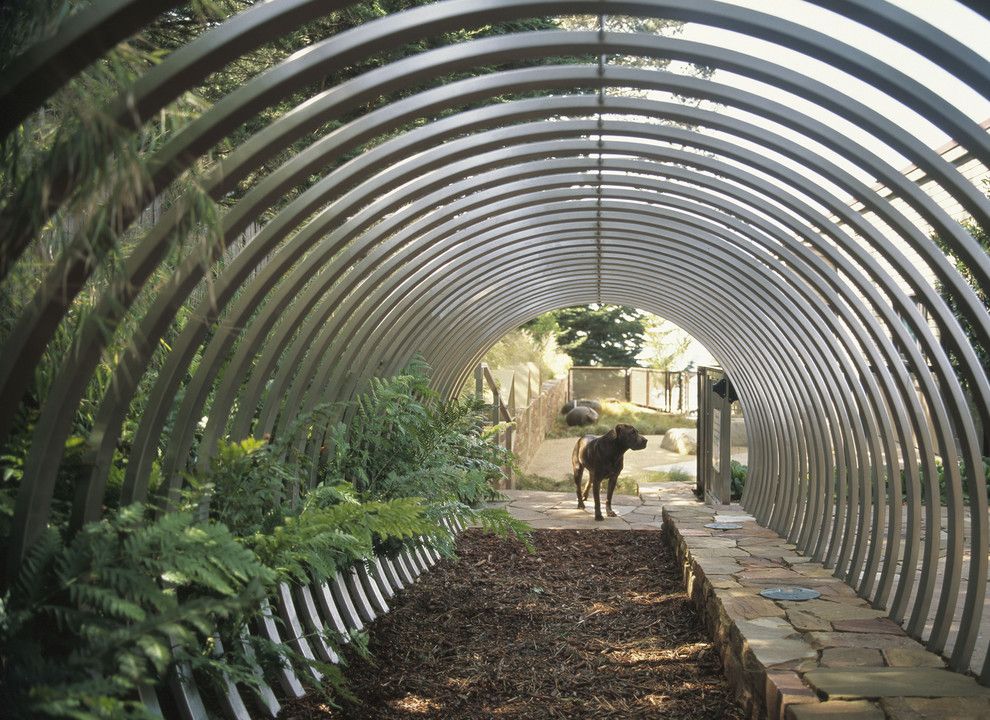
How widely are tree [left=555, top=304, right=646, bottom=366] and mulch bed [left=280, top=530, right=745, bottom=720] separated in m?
24.0

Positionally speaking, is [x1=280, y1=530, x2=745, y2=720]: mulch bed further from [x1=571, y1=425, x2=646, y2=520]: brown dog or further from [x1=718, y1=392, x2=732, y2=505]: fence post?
[x1=718, y1=392, x2=732, y2=505]: fence post

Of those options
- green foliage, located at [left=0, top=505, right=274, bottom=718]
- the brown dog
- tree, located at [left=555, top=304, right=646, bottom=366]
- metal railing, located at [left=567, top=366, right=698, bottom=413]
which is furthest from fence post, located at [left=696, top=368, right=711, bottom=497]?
tree, located at [left=555, top=304, right=646, bottom=366]

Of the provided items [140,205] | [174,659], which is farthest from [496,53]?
[174,659]

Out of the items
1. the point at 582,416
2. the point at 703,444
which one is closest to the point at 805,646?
the point at 703,444

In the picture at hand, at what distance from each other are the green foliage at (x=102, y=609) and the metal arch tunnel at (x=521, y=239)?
0.21 meters

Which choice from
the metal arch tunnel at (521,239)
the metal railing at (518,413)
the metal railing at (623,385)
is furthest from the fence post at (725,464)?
the metal railing at (623,385)

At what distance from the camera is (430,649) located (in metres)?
6.67

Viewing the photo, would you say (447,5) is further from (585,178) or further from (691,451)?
(691,451)

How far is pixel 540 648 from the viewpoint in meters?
6.80

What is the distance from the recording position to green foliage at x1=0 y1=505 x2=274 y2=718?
9.47 ft

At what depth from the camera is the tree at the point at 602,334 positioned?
111 feet

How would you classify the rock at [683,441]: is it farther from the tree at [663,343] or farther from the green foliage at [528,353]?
the tree at [663,343]

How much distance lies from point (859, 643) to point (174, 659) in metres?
3.70

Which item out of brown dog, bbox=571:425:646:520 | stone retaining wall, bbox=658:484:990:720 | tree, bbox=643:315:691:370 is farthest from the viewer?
tree, bbox=643:315:691:370
